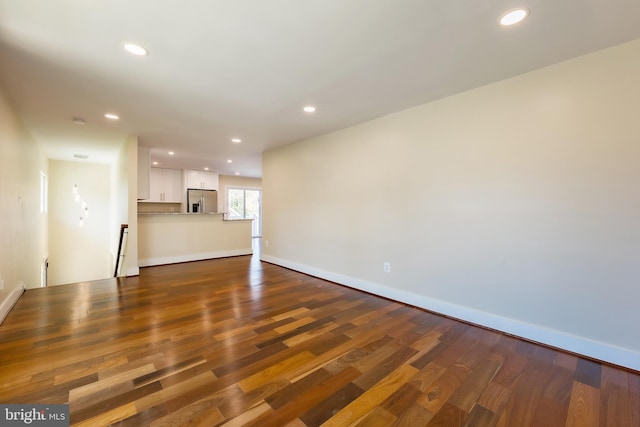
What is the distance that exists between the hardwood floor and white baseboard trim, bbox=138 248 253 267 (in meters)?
2.04

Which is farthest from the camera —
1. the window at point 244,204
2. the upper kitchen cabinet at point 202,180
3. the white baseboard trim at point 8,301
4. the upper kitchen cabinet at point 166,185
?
the window at point 244,204

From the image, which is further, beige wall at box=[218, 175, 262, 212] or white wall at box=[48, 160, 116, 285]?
beige wall at box=[218, 175, 262, 212]

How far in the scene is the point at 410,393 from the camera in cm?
167

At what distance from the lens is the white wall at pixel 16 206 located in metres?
2.75

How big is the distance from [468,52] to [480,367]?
2382 millimetres

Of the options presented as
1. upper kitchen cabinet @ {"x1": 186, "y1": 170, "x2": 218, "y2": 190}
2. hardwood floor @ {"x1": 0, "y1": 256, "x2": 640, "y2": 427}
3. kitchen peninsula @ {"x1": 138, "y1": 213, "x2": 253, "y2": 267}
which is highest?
upper kitchen cabinet @ {"x1": 186, "y1": 170, "x2": 218, "y2": 190}

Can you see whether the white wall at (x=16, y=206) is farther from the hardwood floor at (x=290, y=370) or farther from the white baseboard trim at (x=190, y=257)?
the white baseboard trim at (x=190, y=257)

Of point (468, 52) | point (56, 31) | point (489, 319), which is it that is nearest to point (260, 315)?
point (489, 319)

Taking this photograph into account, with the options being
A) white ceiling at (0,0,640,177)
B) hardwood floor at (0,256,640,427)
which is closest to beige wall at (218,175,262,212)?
white ceiling at (0,0,640,177)

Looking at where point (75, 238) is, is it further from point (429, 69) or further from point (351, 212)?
point (429, 69)

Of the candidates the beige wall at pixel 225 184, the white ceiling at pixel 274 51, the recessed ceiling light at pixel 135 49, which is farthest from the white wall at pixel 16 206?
the beige wall at pixel 225 184

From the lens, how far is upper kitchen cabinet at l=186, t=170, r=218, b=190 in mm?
8203

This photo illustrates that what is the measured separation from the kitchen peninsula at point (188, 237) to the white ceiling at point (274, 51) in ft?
7.92

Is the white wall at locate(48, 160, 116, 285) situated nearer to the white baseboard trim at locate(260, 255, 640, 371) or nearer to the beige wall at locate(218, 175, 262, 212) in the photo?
the beige wall at locate(218, 175, 262, 212)
